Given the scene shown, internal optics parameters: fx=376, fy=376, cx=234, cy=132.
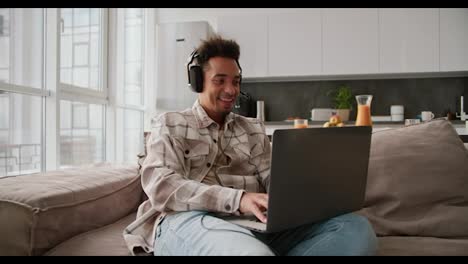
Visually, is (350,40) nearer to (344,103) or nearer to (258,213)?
(344,103)

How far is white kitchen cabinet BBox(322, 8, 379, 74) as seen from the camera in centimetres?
369

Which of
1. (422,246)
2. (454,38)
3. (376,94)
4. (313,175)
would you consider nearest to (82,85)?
(313,175)

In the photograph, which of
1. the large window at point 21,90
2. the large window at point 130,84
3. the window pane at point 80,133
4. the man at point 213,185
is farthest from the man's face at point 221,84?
the large window at point 130,84

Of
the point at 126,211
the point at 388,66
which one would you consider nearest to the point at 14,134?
the point at 126,211

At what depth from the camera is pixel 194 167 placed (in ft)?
4.03

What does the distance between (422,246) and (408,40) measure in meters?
3.02

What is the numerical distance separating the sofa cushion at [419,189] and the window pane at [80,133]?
7.18 feet

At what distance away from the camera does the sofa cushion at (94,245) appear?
3.51ft

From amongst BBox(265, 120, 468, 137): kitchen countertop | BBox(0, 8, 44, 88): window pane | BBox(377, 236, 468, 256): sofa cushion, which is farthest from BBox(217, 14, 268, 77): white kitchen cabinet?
BBox(377, 236, 468, 256): sofa cushion

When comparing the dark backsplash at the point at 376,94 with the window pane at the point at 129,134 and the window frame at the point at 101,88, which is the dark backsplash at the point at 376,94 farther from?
the window frame at the point at 101,88

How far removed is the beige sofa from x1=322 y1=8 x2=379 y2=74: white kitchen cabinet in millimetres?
2450

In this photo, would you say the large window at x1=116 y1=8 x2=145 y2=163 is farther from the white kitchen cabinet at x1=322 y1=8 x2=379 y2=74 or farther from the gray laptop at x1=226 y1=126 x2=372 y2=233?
the gray laptop at x1=226 y1=126 x2=372 y2=233

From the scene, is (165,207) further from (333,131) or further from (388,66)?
(388,66)

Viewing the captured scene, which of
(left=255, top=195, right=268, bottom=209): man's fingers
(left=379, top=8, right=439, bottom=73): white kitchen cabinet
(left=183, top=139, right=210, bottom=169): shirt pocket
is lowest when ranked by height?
(left=255, top=195, right=268, bottom=209): man's fingers
